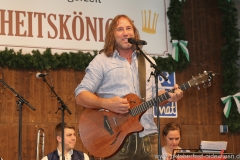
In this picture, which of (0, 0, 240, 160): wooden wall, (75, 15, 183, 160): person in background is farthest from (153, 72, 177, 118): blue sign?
(75, 15, 183, 160): person in background

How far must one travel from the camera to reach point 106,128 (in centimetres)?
391

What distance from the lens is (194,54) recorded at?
24.7ft

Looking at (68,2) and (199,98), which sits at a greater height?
(68,2)

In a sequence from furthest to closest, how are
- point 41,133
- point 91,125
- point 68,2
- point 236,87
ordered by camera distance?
point 236,87 < point 68,2 < point 41,133 < point 91,125

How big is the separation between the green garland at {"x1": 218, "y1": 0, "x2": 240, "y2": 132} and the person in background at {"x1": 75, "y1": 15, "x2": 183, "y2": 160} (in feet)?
12.4

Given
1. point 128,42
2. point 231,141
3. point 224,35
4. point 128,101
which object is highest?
point 224,35

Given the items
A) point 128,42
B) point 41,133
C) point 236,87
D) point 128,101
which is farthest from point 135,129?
point 236,87

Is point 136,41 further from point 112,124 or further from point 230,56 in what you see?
point 230,56

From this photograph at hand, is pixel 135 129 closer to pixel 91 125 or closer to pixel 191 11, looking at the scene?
pixel 91 125

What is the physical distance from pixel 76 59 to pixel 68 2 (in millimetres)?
951

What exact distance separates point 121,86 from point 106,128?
419 millimetres

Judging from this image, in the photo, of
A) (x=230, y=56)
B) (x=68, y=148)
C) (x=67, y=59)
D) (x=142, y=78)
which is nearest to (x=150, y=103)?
(x=142, y=78)

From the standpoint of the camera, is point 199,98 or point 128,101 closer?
point 128,101

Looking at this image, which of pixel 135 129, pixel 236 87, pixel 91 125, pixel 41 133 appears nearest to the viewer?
pixel 135 129
